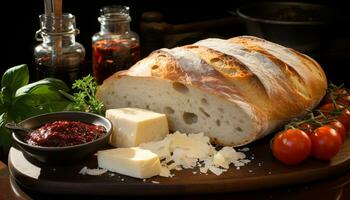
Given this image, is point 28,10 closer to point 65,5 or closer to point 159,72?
point 65,5

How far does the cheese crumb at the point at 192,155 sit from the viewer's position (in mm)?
1741

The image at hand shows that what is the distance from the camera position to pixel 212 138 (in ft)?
6.44

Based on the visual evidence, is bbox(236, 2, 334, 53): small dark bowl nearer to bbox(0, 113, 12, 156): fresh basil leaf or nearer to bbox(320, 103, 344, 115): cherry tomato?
bbox(320, 103, 344, 115): cherry tomato

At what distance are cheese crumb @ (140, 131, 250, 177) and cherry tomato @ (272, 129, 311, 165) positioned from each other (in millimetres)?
114

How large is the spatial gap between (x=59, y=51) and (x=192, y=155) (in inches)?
30.9

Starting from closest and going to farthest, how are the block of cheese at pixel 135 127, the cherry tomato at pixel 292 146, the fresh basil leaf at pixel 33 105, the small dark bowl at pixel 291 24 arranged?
1. the cherry tomato at pixel 292 146
2. the block of cheese at pixel 135 127
3. the fresh basil leaf at pixel 33 105
4. the small dark bowl at pixel 291 24

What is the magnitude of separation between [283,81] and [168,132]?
47 centimetres

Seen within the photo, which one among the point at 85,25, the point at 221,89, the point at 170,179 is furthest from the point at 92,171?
the point at 85,25

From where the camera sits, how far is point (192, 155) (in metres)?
1.79

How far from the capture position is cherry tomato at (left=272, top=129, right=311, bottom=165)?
1.73 metres

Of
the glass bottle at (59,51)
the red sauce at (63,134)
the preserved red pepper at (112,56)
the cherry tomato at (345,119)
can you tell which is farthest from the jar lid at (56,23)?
the cherry tomato at (345,119)

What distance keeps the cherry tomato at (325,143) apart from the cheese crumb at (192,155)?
8.8 inches

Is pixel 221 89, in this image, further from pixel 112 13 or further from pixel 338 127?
pixel 112 13

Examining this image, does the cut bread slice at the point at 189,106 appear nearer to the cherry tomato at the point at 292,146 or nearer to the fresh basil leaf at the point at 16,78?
the cherry tomato at the point at 292,146
